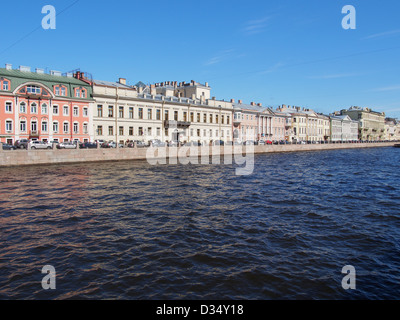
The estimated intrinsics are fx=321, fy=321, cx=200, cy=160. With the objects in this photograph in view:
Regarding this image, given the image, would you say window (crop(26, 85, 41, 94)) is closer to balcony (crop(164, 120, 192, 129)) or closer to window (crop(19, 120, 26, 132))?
window (crop(19, 120, 26, 132))

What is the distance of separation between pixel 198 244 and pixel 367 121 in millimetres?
125975

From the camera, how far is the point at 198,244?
7816 mm

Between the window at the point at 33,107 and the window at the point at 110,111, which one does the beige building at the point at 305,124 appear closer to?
the window at the point at 110,111

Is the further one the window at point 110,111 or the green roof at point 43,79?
the window at point 110,111

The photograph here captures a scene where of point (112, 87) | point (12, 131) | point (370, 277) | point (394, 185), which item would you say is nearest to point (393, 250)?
point (370, 277)

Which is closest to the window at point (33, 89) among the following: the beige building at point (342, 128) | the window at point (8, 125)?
the window at point (8, 125)

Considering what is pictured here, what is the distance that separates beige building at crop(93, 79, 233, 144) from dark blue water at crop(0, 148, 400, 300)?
27.7 meters

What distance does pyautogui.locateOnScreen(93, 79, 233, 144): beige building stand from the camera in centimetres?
4109

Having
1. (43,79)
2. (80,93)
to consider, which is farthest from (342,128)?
(43,79)

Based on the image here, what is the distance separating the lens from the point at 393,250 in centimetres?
750

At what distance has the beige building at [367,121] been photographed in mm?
114125

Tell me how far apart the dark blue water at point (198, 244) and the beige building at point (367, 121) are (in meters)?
112

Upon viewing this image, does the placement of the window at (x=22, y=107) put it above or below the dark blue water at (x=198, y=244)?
above

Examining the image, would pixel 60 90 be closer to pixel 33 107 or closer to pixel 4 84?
pixel 33 107
